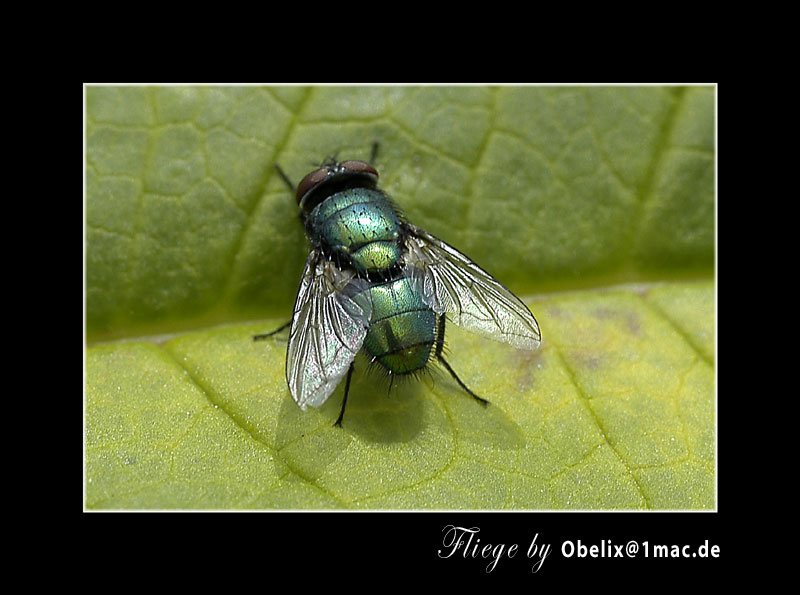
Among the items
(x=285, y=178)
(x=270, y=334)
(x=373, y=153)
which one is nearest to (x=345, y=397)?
(x=270, y=334)

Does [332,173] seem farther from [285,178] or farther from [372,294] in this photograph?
[372,294]

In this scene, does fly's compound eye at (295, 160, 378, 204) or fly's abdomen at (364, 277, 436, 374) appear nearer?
fly's abdomen at (364, 277, 436, 374)

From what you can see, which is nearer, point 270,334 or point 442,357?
point 442,357

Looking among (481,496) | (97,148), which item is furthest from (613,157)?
(97,148)

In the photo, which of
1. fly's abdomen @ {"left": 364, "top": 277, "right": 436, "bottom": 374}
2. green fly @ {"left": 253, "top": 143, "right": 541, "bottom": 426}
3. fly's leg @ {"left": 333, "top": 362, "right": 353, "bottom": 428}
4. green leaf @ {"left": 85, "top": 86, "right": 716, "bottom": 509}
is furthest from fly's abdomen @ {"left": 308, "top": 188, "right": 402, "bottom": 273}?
fly's leg @ {"left": 333, "top": 362, "right": 353, "bottom": 428}

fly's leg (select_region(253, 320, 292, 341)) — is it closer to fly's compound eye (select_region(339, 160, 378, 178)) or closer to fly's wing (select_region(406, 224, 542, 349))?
fly's wing (select_region(406, 224, 542, 349))

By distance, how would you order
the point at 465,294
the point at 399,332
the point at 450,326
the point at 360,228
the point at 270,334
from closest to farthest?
the point at 399,332 < the point at 360,228 < the point at 465,294 < the point at 270,334 < the point at 450,326

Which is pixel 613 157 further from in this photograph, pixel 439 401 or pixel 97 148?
pixel 97 148

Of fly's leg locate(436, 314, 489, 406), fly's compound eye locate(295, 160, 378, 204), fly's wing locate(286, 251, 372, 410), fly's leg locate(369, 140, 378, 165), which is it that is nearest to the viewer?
fly's wing locate(286, 251, 372, 410)
